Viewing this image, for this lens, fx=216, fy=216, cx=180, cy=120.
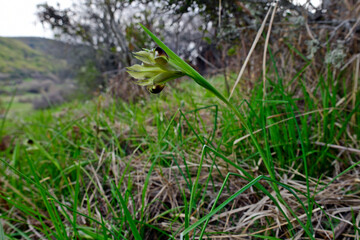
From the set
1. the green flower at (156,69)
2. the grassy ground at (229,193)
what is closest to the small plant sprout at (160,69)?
the green flower at (156,69)

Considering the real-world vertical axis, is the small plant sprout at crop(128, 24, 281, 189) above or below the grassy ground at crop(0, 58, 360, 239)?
above

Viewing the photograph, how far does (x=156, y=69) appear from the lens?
469 mm

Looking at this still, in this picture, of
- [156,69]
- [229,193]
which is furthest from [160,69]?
[229,193]

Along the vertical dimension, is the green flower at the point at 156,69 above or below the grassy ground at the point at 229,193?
above

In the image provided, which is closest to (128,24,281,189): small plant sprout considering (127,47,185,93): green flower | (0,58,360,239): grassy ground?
(127,47,185,93): green flower

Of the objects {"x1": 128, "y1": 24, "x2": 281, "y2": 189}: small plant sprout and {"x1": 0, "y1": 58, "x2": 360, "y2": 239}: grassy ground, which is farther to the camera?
{"x1": 0, "y1": 58, "x2": 360, "y2": 239}: grassy ground

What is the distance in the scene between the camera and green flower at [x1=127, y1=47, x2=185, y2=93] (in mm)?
457

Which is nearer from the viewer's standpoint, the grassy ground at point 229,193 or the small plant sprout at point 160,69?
the small plant sprout at point 160,69

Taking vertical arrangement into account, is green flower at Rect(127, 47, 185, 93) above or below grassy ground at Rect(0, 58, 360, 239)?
above

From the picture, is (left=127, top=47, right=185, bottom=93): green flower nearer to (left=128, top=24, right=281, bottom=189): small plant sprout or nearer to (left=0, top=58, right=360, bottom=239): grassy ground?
(left=128, top=24, right=281, bottom=189): small plant sprout

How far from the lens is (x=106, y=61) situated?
5.83 meters

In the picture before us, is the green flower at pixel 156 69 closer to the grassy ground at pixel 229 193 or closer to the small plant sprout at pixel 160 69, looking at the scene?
the small plant sprout at pixel 160 69

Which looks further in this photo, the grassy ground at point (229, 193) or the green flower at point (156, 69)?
the grassy ground at point (229, 193)

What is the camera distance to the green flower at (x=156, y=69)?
457mm
